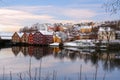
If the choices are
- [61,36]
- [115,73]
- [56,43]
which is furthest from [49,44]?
[115,73]

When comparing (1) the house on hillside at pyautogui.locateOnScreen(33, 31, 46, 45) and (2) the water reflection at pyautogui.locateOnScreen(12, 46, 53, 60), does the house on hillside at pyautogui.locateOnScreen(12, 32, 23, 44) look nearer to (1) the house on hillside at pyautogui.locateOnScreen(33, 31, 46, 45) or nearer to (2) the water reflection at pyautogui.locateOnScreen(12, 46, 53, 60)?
(1) the house on hillside at pyautogui.locateOnScreen(33, 31, 46, 45)

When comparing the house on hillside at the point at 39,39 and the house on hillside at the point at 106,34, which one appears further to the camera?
the house on hillside at the point at 39,39

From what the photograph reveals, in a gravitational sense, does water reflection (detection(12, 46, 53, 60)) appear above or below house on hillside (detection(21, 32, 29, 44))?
above

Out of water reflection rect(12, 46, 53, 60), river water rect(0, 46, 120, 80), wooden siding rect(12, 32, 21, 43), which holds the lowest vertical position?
wooden siding rect(12, 32, 21, 43)

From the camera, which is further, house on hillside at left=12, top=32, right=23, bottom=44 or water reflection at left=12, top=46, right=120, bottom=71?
house on hillside at left=12, top=32, right=23, bottom=44

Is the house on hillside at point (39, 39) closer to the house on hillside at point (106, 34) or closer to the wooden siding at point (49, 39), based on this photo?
the wooden siding at point (49, 39)

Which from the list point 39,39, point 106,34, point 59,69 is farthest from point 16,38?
point 59,69

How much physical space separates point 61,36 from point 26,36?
24.6 feet

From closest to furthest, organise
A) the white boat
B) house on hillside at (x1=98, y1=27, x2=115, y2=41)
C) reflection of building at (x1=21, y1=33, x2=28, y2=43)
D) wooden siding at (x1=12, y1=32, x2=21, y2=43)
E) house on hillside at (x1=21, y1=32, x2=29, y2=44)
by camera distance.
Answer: the white boat, house on hillside at (x1=98, y1=27, x2=115, y2=41), house on hillside at (x1=21, y1=32, x2=29, y2=44), reflection of building at (x1=21, y1=33, x2=28, y2=43), wooden siding at (x1=12, y1=32, x2=21, y2=43)

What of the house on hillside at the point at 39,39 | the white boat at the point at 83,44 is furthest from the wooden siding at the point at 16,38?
the white boat at the point at 83,44

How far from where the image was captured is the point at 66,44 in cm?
6556

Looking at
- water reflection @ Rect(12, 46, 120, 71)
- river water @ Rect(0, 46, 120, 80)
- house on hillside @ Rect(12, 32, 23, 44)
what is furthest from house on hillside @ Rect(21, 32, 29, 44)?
river water @ Rect(0, 46, 120, 80)

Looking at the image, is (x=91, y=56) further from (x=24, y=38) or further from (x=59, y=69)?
(x=24, y=38)

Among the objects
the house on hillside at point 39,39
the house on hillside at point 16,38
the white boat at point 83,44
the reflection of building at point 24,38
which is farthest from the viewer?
the house on hillside at point 16,38
